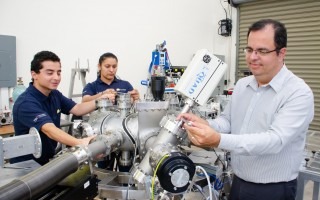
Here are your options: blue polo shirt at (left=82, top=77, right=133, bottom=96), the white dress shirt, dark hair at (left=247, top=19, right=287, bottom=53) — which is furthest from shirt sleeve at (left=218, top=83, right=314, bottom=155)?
blue polo shirt at (left=82, top=77, right=133, bottom=96)

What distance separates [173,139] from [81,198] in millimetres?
359

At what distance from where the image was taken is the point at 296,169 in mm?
1075

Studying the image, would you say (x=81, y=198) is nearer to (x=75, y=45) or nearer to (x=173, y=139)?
(x=173, y=139)

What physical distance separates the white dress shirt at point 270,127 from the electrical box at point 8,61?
2.32m

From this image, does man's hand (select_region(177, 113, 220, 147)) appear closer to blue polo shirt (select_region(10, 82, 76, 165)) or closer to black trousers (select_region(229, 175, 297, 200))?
black trousers (select_region(229, 175, 297, 200))

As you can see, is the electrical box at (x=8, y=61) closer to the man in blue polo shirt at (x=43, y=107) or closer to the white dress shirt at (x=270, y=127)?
the man in blue polo shirt at (x=43, y=107)

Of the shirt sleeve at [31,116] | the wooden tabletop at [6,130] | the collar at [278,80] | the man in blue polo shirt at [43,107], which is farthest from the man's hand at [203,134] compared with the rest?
the wooden tabletop at [6,130]

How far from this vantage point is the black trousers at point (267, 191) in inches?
41.9

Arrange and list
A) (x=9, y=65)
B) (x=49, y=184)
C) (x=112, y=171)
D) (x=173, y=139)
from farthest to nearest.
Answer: (x=9, y=65) < (x=112, y=171) < (x=173, y=139) < (x=49, y=184)

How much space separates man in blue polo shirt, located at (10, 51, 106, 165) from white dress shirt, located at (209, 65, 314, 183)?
27.3 inches

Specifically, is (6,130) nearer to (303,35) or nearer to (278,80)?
(278,80)

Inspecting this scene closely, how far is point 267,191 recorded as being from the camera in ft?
3.51

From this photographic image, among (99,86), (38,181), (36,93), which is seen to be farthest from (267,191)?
(99,86)

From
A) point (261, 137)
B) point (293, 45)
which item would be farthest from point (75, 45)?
point (293, 45)
